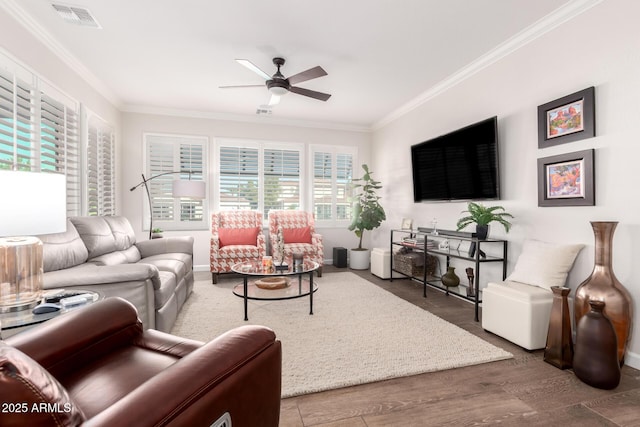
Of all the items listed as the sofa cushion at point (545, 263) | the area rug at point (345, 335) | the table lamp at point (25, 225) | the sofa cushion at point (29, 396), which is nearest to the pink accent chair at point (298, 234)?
the area rug at point (345, 335)

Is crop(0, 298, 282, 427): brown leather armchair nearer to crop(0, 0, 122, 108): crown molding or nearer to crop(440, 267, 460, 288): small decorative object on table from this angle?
crop(0, 0, 122, 108): crown molding

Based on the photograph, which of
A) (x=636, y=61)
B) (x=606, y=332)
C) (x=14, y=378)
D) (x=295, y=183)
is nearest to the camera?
(x=14, y=378)

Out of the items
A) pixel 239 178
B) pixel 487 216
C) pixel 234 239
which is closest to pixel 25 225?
pixel 487 216

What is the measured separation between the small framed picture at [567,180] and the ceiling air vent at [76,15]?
4156mm

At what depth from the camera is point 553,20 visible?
2.63 metres

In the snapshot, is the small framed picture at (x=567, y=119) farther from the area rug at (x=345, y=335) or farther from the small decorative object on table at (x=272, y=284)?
the small decorative object on table at (x=272, y=284)

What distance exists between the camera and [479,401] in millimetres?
1740

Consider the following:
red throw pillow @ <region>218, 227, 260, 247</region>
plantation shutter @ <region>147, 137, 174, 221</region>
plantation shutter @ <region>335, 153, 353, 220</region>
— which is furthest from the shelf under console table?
plantation shutter @ <region>147, 137, 174, 221</region>

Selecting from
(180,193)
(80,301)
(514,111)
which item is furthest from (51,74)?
(514,111)

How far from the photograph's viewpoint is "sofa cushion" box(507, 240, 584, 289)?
2412 mm

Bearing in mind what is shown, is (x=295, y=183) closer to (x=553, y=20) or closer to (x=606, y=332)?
(x=553, y=20)

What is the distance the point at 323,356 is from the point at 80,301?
1.53 metres

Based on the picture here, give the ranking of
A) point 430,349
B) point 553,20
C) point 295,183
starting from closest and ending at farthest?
point 430,349 < point 553,20 < point 295,183

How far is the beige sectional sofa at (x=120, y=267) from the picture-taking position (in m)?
A: 1.97
